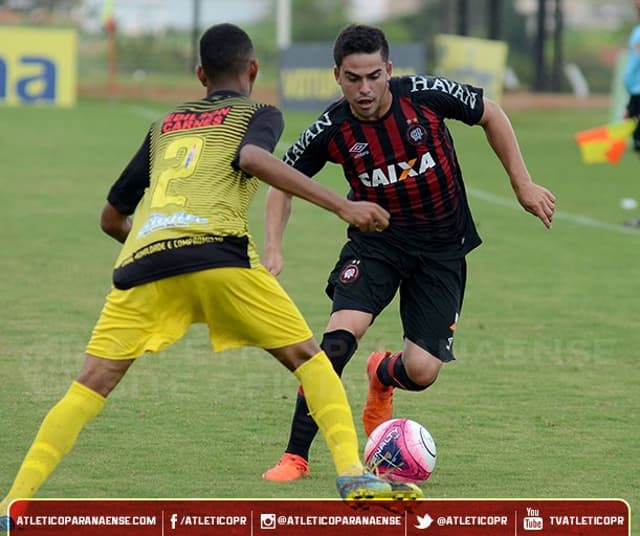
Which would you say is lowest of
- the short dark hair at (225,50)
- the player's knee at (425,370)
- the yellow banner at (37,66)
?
the yellow banner at (37,66)

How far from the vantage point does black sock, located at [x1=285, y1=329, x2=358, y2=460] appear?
659 centimetres

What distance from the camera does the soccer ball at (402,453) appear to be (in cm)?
638

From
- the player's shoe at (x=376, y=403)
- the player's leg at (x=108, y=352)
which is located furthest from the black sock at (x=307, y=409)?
the player's leg at (x=108, y=352)

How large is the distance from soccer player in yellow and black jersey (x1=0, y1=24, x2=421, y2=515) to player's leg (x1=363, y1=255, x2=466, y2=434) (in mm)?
1218

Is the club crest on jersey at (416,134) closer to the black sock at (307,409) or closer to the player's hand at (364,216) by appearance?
the black sock at (307,409)

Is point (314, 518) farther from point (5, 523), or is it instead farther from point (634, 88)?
point (634, 88)

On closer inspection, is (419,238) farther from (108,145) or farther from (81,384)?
(108,145)

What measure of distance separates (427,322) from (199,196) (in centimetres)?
170

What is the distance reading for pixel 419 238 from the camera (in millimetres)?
6973

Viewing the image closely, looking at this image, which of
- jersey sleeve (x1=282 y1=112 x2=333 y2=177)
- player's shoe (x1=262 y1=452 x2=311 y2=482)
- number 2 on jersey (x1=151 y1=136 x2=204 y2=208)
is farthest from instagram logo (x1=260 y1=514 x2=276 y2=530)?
jersey sleeve (x1=282 y1=112 x2=333 y2=177)

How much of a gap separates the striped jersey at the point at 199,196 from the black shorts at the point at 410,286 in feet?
4.12

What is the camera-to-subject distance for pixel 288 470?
6.49 m

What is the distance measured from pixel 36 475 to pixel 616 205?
505 inches

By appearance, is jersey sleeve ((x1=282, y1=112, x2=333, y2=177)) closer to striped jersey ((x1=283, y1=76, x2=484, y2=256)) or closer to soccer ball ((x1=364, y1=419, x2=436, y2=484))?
striped jersey ((x1=283, y1=76, x2=484, y2=256))
